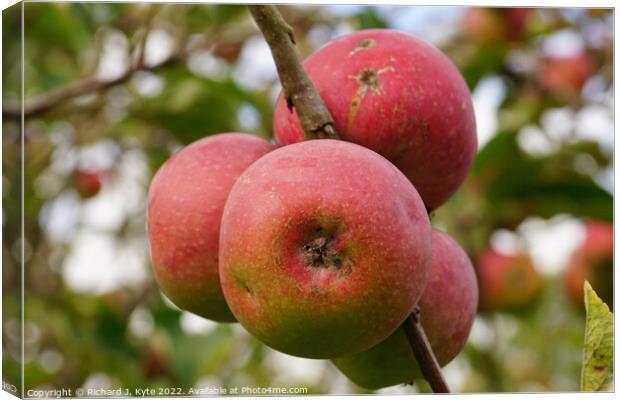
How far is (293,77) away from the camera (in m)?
0.84

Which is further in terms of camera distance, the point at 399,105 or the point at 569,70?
the point at 569,70

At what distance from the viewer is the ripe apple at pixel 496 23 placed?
2416 mm

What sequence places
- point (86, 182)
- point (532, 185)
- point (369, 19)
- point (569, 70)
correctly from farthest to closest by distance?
point (569, 70) → point (86, 182) → point (532, 185) → point (369, 19)

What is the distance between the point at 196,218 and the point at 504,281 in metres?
1.44

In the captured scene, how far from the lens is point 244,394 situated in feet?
4.44

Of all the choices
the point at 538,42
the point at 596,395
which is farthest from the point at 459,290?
the point at 538,42

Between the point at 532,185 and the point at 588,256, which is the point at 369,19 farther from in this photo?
the point at 588,256

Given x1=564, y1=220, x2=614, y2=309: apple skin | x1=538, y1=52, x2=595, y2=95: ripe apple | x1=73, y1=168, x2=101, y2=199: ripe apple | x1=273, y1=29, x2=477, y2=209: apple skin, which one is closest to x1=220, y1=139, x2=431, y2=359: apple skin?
x1=273, y1=29, x2=477, y2=209: apple skin

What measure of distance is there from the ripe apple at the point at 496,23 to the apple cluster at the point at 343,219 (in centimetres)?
153

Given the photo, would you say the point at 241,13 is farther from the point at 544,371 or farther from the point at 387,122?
the point at 544,371

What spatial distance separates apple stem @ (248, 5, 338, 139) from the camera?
0.83m

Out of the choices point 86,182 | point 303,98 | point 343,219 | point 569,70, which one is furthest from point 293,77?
point 569,70

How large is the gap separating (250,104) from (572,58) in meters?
1.17

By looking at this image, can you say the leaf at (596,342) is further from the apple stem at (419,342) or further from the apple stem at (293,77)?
the apple stem at (293,77)
